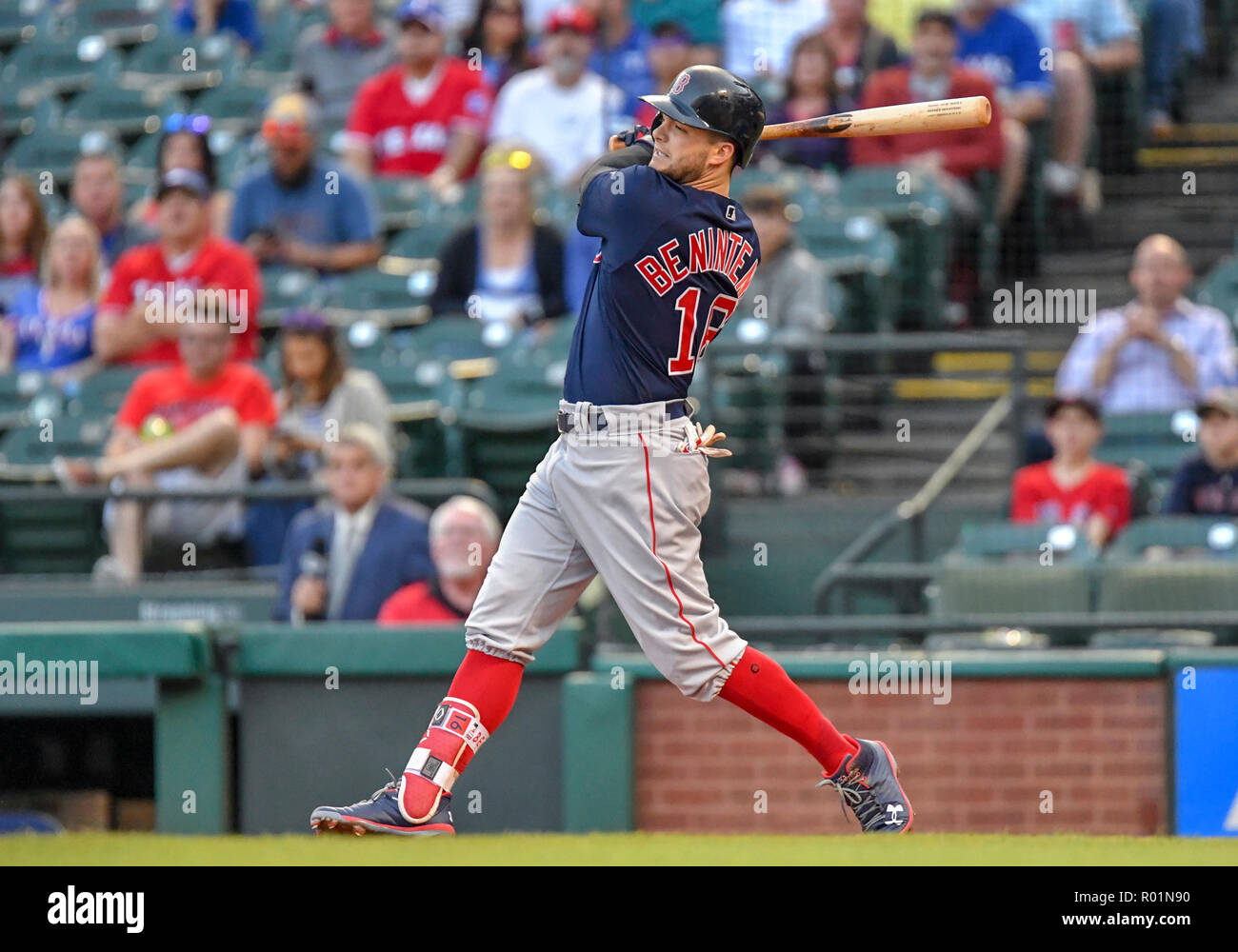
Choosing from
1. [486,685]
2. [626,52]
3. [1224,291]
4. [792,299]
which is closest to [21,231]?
[626,52]

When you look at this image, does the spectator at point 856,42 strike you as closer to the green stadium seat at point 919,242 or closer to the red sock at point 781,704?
the green stadium seat at point 919,242

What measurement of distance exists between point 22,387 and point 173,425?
1365 mm

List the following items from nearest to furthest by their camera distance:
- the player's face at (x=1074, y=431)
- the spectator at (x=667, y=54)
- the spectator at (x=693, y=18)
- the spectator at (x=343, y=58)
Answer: the player's face at (x=1074, y=431) → the spectator at (x=667, y=54) → the spectator at (x=693, y=18) → the spectator at (x=343, y=58)

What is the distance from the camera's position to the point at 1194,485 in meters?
7.26

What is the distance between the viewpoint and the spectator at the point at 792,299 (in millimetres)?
8172

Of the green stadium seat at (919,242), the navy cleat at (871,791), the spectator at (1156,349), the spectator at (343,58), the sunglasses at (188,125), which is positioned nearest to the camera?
the navy cleat at (871,791)

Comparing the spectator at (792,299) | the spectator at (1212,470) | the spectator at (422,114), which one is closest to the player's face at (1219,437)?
the spectator at (1212,470)

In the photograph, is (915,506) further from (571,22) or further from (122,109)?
(122,109)

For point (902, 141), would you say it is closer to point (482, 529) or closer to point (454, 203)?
point (454, 203)

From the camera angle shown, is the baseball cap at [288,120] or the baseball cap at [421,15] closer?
the baseball cap at [288,120]

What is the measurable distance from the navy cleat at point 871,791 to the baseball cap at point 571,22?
6172 mm

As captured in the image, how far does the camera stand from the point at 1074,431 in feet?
23.9

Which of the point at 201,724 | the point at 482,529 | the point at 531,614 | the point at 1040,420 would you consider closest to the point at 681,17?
the point at 1040,420

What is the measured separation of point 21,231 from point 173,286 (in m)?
1.26
